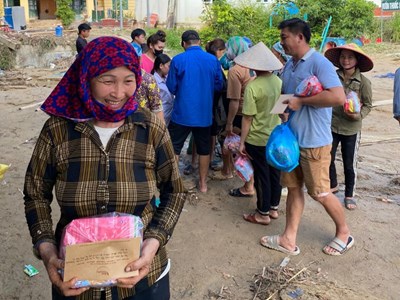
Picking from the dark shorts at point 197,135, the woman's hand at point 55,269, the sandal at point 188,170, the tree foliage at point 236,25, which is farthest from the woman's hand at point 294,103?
the tree foliage at point 236,25

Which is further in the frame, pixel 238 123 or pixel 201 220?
pixel 238 123

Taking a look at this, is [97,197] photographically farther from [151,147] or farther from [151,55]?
[151,55]

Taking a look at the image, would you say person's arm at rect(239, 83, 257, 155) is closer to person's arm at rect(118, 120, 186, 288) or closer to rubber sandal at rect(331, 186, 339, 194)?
rubber sandal at rect(331, 186, 339, 194)

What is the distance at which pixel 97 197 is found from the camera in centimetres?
166

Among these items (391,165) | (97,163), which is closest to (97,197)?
(97,163)

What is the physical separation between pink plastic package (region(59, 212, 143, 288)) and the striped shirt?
11cm

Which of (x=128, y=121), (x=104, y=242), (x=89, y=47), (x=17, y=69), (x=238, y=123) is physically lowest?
(x=17, y=69)

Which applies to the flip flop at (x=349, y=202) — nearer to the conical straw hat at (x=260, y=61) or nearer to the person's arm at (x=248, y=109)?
the person's arm at (x=248, y=109)

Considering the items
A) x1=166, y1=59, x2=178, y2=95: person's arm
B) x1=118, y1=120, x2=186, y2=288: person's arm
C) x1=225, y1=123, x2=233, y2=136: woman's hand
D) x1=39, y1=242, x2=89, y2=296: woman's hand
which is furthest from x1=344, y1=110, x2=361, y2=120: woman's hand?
x1=39, y1=242, x2=89, y2=296: woman's hand

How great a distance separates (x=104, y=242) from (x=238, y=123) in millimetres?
3831

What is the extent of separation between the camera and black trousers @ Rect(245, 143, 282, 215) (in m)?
4.36

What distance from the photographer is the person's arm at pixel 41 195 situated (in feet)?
5.50

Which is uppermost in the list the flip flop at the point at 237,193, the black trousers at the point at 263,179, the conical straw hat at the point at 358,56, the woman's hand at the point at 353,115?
the conical straw hat at the point at 358,56

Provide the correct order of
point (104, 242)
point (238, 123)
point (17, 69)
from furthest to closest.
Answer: point (17, 69), point (238, 123), point (104, 242)
